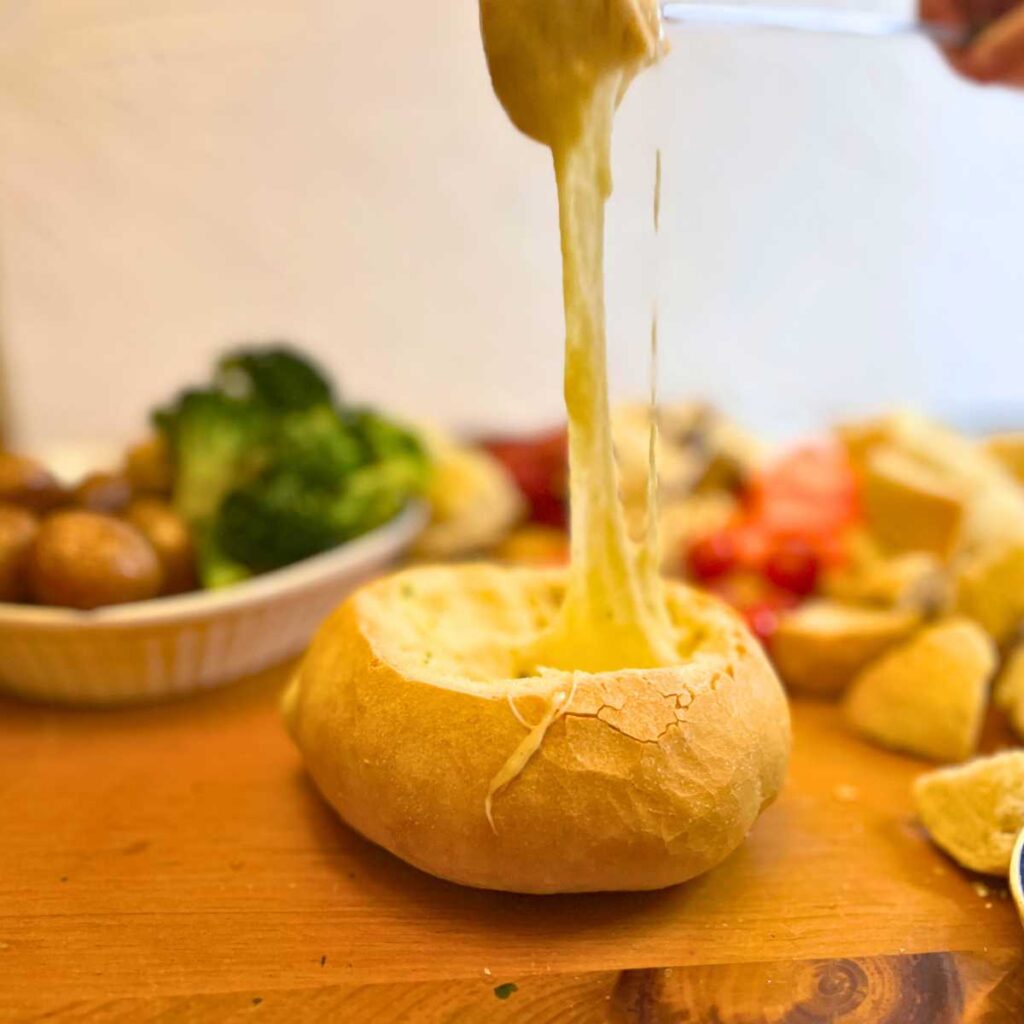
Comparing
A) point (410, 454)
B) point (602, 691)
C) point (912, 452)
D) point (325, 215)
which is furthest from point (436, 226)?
point (602, 691)

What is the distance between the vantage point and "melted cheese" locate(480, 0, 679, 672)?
0.74 meters

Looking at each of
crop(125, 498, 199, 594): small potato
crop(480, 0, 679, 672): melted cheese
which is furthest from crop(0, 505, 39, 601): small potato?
crop(480, 0, 679, 672): melted cheese

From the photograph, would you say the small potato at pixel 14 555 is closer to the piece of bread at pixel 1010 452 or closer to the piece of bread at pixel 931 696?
the piece of bread at pixel 931 696

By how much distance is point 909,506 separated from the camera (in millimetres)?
1322

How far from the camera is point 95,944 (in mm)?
743

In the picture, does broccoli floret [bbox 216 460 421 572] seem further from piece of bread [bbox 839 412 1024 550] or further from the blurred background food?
piece of bread [bbox 839 412 1024 550]

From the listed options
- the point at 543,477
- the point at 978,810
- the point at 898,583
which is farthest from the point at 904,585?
the point at 543,477

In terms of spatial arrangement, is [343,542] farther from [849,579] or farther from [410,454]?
[849,579]

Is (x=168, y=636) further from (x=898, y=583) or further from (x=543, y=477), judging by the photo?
(x=898, y=583)

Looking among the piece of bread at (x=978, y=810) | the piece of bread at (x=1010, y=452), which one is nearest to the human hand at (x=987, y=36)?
the piece of bread at (x=1010, y=452)

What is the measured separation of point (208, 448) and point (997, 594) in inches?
39.8

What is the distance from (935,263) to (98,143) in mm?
1584

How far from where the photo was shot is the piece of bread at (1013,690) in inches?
43.1

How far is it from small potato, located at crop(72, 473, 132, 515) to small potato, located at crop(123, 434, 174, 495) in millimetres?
52
